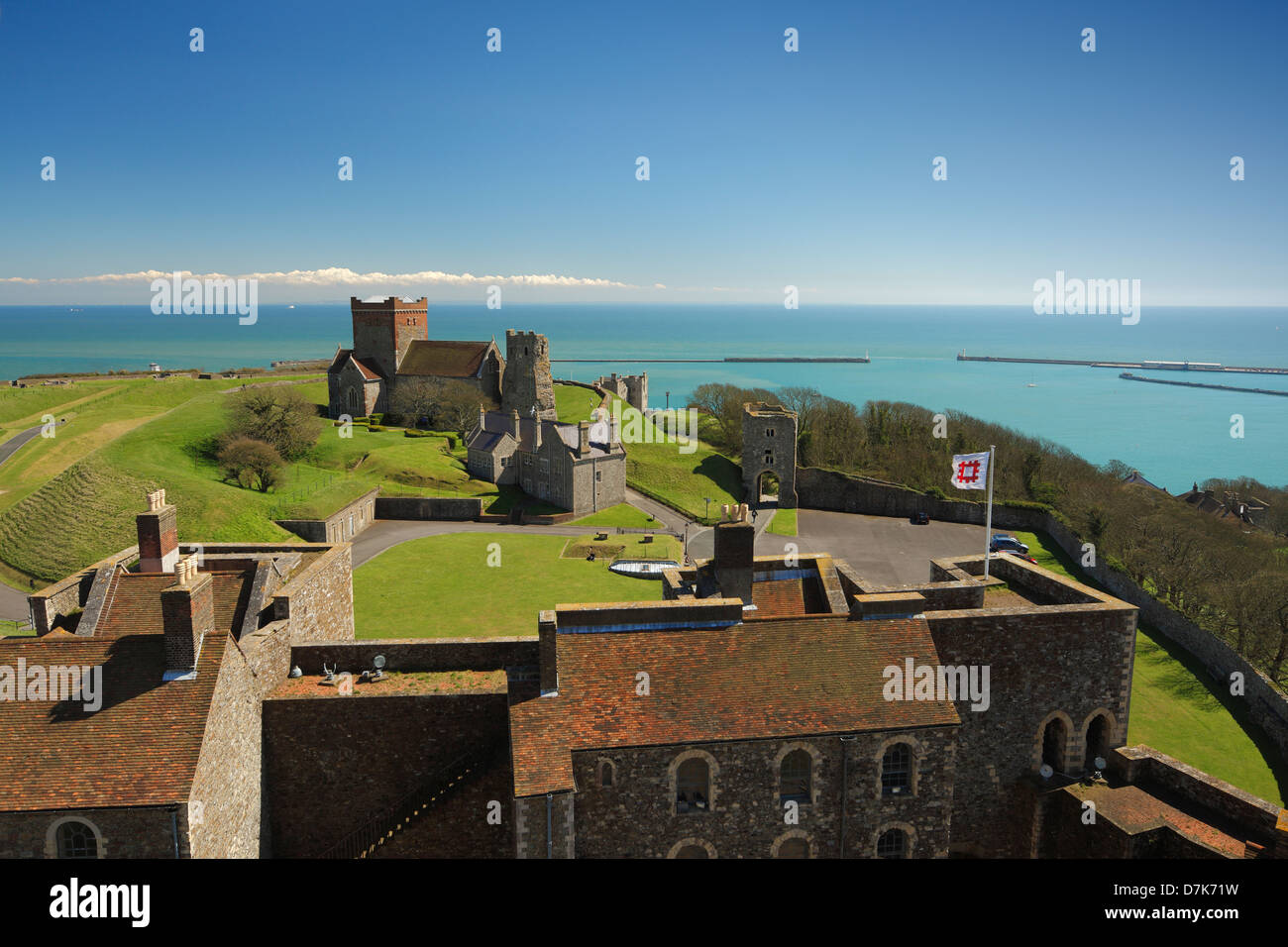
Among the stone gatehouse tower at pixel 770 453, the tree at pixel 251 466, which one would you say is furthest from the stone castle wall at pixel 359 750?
the stone gatehouse tower at pixel 770 453

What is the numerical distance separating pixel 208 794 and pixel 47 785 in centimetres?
296

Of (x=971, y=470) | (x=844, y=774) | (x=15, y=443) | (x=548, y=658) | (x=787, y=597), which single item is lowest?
(x=844, y=774)

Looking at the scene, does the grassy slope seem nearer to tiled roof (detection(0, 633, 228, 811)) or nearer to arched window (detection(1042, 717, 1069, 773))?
arched window (detection(1042, 717, 1069, 773))

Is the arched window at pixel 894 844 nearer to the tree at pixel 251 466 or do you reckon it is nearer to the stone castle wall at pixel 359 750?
the stone castle wall at pixel 359 750

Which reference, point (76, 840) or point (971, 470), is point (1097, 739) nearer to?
point (971, 470)

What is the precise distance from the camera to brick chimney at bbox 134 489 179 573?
22.2 m

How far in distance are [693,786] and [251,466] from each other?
50.1 metres

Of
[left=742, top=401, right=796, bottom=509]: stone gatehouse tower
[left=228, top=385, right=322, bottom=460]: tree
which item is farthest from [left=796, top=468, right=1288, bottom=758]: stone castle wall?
[left=228, top=385, right=322, bottom=460]: tree

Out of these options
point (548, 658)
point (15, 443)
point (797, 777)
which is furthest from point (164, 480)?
point (797, 777)

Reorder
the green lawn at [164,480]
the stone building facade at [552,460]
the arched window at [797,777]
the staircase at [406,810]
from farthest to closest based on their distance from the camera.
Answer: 1. the stone building facade at [552,460]
2. the green lawn at [164,480]
3. the staircase at [406,810]
4. the arched window at [797,777]

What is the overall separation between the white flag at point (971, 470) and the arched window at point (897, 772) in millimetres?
14584

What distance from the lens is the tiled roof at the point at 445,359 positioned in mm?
87875

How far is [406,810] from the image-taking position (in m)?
20.1

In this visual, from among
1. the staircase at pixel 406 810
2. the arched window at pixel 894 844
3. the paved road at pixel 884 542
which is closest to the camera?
the arched window at pixel 894 844
